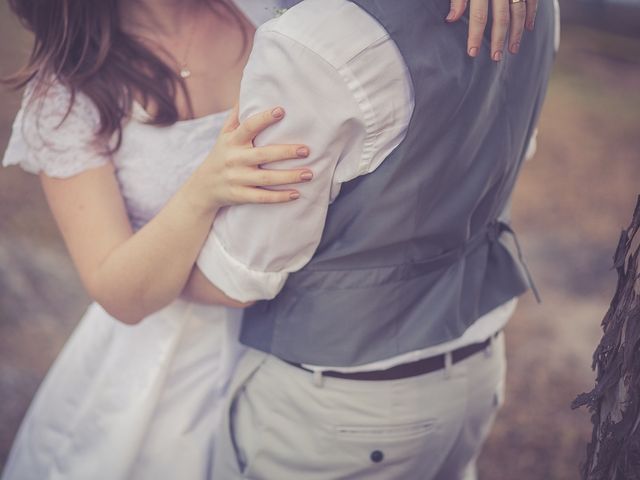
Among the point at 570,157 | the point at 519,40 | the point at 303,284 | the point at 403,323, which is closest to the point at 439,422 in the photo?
the point at 403,323

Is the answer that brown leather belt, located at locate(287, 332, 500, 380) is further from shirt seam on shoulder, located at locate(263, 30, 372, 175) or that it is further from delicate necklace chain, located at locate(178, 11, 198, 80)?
delicate necklace chain, located at locate(178, 11, 198, 80)

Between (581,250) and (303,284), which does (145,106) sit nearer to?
(303,284)

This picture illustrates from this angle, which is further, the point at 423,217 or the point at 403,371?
the point at 403,371

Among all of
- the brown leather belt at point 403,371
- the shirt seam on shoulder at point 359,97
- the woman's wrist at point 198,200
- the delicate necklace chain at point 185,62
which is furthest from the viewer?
the delicate necklace chain at point 185,62

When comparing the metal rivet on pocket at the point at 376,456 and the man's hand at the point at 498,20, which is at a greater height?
the man's hand at the point at 498,20

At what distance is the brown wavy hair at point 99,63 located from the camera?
63.4 inches

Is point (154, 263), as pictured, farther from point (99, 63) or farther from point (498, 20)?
point (498, 20)

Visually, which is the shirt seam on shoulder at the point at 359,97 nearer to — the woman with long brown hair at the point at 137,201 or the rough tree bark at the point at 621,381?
the woman with long brown hair at the point at 137,201

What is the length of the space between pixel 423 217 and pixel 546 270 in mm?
3501

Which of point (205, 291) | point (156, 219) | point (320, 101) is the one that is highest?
point (320, 101)

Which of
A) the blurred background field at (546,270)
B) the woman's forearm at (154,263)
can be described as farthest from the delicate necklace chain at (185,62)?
the blurred background field at (546,270)

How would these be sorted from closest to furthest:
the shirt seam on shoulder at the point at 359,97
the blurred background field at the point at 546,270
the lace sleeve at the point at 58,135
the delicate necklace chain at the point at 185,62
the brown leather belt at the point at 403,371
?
the shirt seam on shoulder at the point at 359,97
the brown leather belt at the point at 403,371
the lace sleeve at the point at 58,135
the delicate necklace chain at the point at 185,62
the blurred background field at the point at 546,270

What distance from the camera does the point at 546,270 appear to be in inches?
181

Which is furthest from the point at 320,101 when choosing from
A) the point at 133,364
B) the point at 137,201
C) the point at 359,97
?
the point at 133,364
